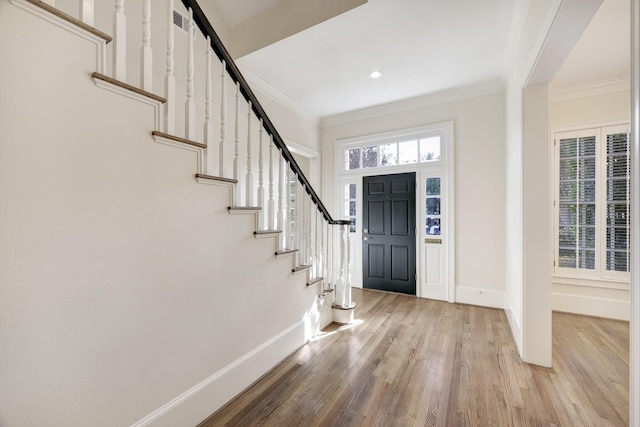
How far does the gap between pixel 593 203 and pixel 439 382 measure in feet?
10.4

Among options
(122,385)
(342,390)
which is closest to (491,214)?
(342,390)

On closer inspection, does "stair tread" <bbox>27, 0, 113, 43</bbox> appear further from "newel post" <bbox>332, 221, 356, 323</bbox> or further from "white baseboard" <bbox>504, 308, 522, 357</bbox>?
"white baseboard" <bbox>504, 308, 522, 357</bbox>

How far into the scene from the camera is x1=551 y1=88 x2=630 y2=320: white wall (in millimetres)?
3172

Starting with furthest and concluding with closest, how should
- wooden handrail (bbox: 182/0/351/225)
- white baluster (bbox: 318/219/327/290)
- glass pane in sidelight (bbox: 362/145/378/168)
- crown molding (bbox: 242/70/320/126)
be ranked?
glass pane in sidelight (bbox: 362/145/378/168), crown molding (bbox: 242/70/320/126), white baluster (bbox: 318/219/327/290), wooden handrail (bbox: 182/0/351/225)

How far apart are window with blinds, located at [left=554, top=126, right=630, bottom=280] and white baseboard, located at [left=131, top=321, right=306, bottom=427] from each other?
3725 millimetres

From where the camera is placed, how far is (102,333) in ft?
3.80

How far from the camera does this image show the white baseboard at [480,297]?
3.56m

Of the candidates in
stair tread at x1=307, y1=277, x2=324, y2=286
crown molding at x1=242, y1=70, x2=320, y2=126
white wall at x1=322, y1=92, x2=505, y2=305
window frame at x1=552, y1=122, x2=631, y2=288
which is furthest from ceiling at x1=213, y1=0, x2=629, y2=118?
stair tread at x1=307, y1=277, x2=324, y2=286

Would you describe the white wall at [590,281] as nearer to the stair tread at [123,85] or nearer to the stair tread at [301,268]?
the stair tread at [301,268]

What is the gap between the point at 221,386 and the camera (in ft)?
5.57

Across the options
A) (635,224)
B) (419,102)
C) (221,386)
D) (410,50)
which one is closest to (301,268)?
(221,386)

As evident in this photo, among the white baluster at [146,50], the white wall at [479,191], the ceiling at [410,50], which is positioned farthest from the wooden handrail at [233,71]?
the white wall at [479,191]

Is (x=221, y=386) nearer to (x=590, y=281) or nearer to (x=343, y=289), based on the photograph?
(x=343, y=289)

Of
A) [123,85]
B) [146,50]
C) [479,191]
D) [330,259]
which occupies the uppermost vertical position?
[146,50]
